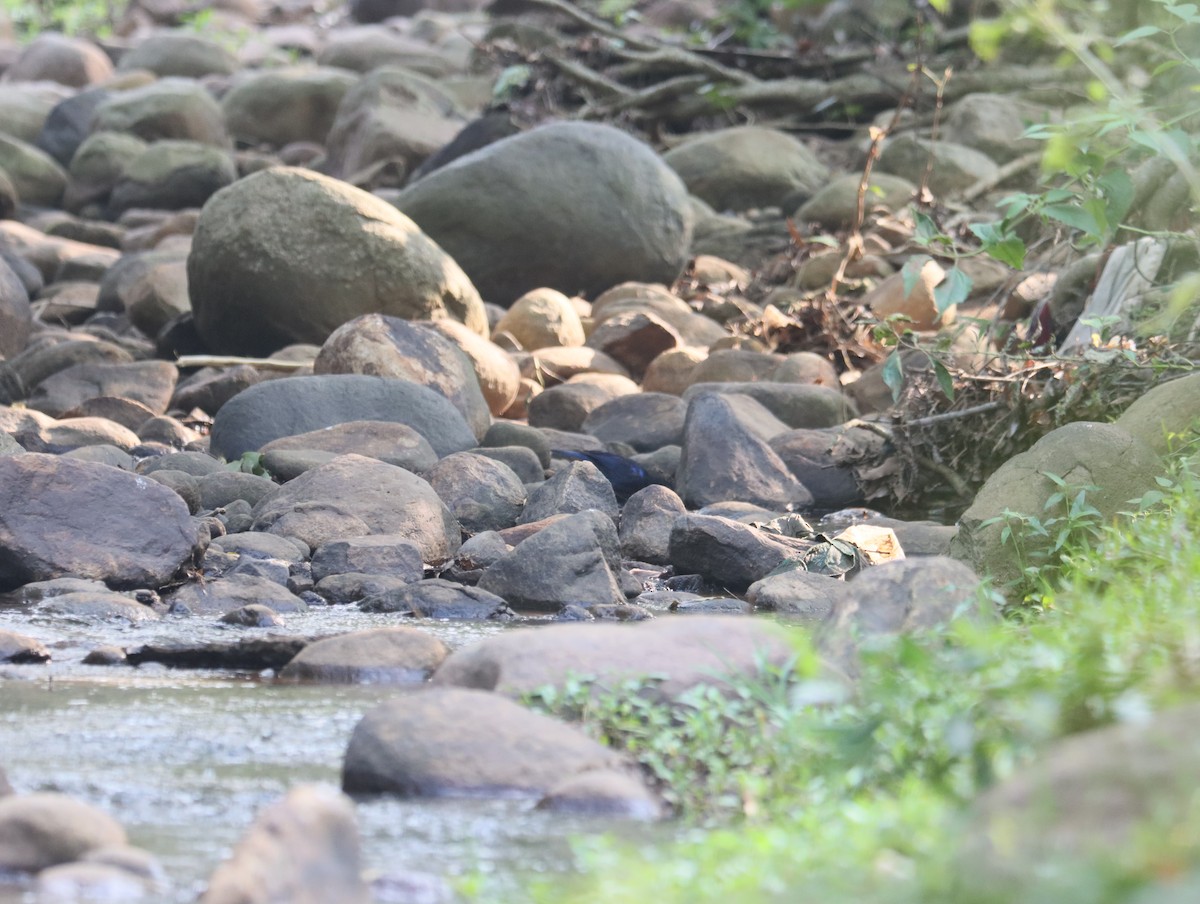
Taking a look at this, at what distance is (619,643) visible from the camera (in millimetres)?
3391

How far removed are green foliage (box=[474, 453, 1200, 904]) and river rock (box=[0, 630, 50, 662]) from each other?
5.32ft

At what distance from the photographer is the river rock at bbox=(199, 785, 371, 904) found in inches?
81.9

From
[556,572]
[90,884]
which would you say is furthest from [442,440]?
[90,884]

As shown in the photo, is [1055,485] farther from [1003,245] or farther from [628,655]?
[628,655]

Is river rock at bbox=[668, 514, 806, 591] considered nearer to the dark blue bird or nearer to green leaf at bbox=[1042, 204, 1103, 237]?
the dark blue bird

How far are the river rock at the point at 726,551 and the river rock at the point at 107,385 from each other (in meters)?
4.26

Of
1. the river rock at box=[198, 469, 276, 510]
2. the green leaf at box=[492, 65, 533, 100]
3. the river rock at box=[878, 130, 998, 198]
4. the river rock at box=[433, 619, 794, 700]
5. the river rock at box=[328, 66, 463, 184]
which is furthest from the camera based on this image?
the river rock at box=[328, 66, 463, 184]

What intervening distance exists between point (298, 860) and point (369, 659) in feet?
5.81

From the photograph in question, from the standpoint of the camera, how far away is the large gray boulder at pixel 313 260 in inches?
373

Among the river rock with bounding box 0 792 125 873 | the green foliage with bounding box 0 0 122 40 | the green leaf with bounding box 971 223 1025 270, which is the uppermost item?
the green leaf with bounding box 971 223 1025 270

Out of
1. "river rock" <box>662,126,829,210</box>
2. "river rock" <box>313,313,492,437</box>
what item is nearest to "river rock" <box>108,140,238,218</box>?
"river rock" <box>662,126,829,210</box>

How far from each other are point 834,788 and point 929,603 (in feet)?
3.42

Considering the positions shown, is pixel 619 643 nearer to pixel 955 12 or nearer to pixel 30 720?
pixel 30 720

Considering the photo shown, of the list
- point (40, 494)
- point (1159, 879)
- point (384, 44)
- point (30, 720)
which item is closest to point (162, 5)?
point (384, 44)
